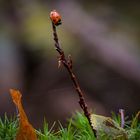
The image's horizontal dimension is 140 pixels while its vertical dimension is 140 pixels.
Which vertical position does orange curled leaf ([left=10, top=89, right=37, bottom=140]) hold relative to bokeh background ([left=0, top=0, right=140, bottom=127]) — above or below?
above

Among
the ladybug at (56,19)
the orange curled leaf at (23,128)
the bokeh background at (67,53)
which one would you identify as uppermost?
the ladybug at (56,19)

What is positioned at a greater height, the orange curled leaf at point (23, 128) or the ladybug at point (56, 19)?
the ladybug at point (56, 19)

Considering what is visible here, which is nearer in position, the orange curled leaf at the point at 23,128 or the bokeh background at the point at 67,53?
the orange curled leaf at the point at 23,128

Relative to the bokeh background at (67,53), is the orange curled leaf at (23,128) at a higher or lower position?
higher

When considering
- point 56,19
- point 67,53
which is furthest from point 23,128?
point 67,53

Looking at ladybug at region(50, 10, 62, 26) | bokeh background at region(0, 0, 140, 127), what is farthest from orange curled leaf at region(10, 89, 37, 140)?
bokeh background at region(0, 0, 140, 127)

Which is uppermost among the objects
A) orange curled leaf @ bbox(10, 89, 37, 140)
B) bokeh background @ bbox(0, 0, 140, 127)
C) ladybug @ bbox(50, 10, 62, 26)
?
ladybug @ bbox(50, 10, 62, 26)

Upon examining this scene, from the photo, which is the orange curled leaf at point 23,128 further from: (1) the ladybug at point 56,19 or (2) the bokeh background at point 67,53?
(2) the bokeh background at point 67,53

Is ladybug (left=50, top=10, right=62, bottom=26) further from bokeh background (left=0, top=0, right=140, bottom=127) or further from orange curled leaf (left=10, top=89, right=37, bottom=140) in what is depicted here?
bokeh background (left=0, top=0, right=140, bottom=127)

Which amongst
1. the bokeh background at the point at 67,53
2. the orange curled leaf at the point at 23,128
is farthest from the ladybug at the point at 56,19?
the bokeh background at the point at 67,53
